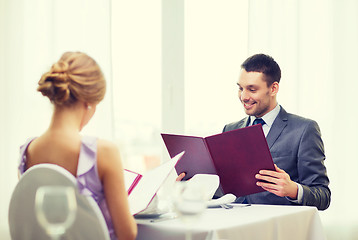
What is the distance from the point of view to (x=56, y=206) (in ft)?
4.22

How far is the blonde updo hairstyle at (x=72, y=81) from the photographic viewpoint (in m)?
1.54

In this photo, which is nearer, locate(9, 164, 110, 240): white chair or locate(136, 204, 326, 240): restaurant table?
locate(9, 164, 110, 240): white chair

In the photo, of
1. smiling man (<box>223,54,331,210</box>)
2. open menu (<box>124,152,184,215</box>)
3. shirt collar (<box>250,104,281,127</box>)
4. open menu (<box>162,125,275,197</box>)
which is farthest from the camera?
shirt collar (<box>250,104,281,127</box>)

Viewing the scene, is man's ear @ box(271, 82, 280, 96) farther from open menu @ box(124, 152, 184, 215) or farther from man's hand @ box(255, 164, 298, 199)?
open menu @ box(124, 152, 184, 215)

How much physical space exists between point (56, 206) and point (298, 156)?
62.1 inches

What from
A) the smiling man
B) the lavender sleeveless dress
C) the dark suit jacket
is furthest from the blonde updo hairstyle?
the dark suit jacket

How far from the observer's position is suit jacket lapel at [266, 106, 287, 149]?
8.66 feet

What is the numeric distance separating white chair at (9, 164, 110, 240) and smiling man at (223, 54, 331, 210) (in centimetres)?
95

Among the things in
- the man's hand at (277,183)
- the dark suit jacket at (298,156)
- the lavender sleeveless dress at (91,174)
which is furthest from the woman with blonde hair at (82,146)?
the dark suit jacket at (298,156)

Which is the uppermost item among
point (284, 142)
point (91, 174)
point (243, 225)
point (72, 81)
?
point (72, 81)

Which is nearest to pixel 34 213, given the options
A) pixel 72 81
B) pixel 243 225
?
pixel 72 81

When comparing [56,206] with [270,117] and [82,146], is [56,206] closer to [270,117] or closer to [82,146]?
[82,146]

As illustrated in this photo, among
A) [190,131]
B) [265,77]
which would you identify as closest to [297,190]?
[265,77]

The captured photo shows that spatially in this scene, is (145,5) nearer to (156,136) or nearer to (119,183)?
(156,136)
